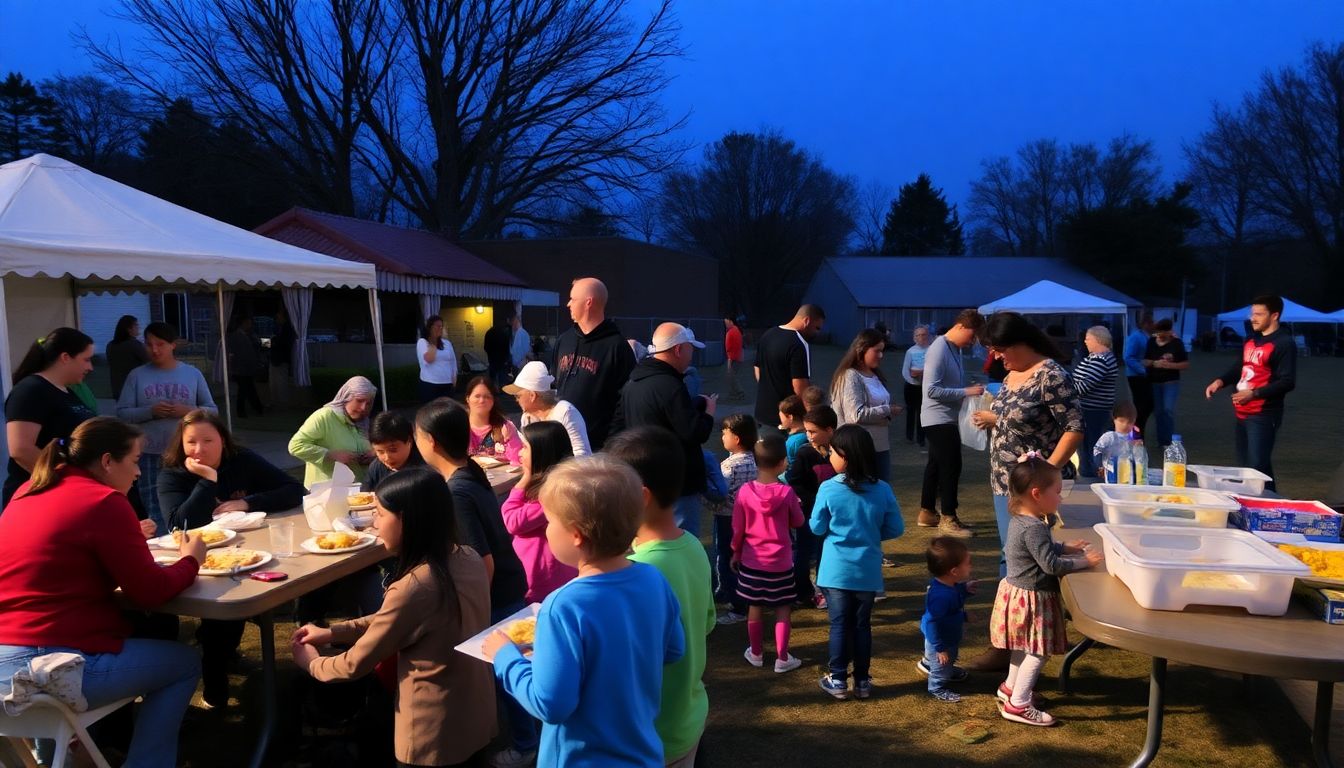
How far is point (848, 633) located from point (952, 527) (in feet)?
10.3

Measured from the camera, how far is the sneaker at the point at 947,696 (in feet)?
12.5

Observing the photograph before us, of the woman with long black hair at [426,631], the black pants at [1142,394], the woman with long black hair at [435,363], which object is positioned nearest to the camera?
the woman with long black hair at [426,631]

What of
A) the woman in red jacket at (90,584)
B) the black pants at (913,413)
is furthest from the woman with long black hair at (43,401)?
the black pants at (913,413)

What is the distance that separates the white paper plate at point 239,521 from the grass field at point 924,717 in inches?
34.1

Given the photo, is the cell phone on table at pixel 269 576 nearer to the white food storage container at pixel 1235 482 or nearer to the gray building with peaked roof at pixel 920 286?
the white food storage container at pixel 1235 482

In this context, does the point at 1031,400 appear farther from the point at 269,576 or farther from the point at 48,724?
the point at 48,724

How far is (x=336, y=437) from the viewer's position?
484cm

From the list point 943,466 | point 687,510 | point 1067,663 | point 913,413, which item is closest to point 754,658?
point 687,510

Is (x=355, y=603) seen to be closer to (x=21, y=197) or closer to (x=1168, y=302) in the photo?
(x=21, y=197)

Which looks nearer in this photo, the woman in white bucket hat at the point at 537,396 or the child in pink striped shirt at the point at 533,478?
the child in pink striped shirt at the point at 533,478

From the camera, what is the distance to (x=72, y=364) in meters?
4.42

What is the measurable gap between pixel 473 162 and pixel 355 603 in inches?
1026

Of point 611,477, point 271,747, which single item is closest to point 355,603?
point 271,747

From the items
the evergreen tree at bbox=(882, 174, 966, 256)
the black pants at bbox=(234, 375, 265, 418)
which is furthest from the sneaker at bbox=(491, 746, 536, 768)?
the evergreen tree at bbox=(882, 174, 966, 256)
